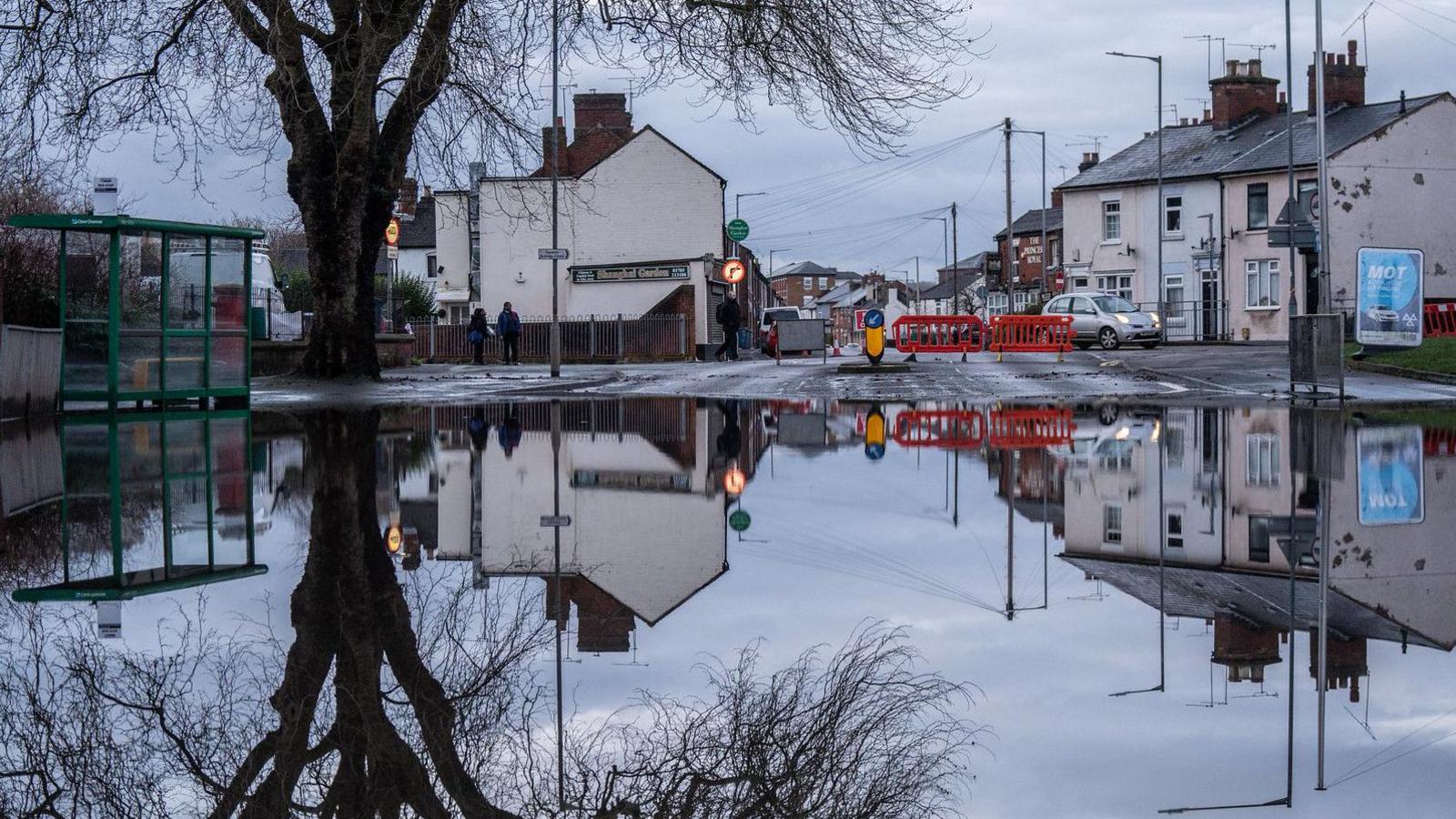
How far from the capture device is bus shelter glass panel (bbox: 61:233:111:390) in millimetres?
19547

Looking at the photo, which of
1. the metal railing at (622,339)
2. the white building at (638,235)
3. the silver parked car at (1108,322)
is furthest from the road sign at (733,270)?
the white building at (638,235)

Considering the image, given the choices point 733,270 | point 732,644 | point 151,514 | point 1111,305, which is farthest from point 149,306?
point 1111,305

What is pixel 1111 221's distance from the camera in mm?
66125

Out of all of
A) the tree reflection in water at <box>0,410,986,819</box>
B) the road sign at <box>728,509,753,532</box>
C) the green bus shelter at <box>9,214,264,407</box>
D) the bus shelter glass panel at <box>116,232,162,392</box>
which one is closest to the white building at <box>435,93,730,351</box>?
the green bus shelter at <box>9,214,264,407</box>

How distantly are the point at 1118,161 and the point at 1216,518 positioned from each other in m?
61.2

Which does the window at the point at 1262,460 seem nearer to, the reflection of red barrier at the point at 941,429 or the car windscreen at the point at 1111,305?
the reflection of red barrier at the point at 941,429

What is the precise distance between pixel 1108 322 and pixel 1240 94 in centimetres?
2206

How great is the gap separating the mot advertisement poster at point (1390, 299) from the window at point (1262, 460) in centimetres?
1257

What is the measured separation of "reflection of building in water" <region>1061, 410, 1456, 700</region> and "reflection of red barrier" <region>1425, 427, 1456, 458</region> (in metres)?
0.61

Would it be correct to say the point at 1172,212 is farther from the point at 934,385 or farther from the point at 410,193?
the point at 934,385

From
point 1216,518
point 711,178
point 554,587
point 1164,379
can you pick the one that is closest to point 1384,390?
point 1164,379

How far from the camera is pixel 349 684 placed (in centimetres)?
463

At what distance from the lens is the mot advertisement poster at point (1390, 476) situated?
8.67 metres

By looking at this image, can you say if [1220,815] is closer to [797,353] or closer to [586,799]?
[586,799]
